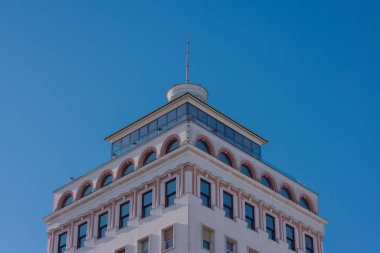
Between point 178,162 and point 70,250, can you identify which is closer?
point 178,162

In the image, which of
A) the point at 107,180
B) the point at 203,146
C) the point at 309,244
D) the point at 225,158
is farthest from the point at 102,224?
the point at 309,244

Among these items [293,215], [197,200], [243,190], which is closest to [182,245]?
[197,200]

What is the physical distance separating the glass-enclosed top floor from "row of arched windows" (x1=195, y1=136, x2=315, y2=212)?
2.09 meters

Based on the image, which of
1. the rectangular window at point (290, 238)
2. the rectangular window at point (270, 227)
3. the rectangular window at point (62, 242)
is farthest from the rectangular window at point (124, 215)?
the rectangular window at point (290, 238)

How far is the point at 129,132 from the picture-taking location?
332 ft

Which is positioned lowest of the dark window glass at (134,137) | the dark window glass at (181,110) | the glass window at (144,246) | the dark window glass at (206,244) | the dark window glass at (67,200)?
the dark window glass at (206,244)

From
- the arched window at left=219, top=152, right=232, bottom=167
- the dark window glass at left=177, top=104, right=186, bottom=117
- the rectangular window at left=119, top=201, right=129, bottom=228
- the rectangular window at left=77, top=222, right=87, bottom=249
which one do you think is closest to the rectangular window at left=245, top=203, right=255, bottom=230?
the arched window at left=219, top=152, right=232, bottom=167

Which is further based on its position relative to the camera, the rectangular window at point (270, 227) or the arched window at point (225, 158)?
the rectangular window at point (270, 227)

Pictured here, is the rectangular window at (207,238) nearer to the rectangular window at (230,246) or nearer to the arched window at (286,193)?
the rectangular window at (230,246)

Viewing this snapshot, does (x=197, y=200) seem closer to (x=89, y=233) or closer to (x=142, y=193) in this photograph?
(x=142, y=193)

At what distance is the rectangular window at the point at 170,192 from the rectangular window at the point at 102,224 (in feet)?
27.6

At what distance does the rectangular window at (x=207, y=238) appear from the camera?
8800 cm

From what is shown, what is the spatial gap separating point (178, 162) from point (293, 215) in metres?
15.4

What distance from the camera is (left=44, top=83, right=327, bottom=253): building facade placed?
293ft
